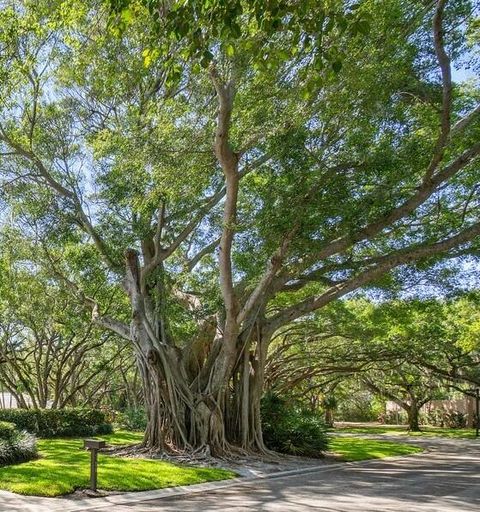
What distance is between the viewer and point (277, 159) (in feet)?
33.3

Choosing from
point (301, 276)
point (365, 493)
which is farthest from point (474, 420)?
point (365, 493)

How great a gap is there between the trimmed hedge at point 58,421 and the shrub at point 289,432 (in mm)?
7925

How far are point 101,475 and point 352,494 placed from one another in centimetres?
409

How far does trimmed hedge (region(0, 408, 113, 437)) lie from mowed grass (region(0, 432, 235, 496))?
735cm

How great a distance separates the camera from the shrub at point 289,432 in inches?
583

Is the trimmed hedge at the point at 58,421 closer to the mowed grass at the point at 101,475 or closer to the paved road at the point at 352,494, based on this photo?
the mowed grass at the point at 101,475

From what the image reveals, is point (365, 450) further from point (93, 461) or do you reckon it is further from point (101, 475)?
point (93, 461)

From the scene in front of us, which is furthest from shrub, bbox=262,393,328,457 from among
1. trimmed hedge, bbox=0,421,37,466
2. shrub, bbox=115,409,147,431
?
shrub, bbox=115,409,147,431

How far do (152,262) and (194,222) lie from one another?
138cm

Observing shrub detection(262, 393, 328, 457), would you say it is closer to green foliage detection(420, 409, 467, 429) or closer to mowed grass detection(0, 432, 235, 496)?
mowed grass detection(0, 432, 235, 496)

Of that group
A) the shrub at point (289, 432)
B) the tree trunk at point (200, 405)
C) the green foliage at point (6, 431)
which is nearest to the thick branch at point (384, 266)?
the tree trunk at point (200, 405)

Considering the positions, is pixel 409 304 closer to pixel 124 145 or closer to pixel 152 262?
pixel 152 262

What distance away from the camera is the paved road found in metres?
7.95

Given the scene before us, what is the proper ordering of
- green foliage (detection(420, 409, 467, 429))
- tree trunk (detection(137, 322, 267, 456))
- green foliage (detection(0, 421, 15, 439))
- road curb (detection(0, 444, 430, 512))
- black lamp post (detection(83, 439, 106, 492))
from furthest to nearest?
green foliage (detection(420, 409, 467, 429)) < tree trunk (detection(137, 322, 267, 456)) < green foliage (detection(0, 421, 15, 439)) < black lamp post (detection(83, 439, 106, 492)) < road curb (detection(0, 444, 430, 512))
